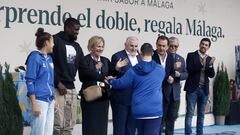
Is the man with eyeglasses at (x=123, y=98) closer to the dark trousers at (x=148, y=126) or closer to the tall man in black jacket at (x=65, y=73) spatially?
the tall man in black jacket at (x=65, y=73)

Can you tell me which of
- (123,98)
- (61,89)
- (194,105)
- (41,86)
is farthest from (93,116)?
(194,105)

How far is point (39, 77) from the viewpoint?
202 inches

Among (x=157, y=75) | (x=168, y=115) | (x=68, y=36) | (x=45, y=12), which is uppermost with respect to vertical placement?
(x=45, y=12)

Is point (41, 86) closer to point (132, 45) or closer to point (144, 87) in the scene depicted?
point (144, 87)

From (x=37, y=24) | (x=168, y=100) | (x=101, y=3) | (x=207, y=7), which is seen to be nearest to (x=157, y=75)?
(x=168, y=100)

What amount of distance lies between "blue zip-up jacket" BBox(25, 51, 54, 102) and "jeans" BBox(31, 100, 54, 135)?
0.22 ft

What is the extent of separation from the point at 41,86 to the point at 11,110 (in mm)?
1312

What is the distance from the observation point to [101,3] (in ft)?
27.0

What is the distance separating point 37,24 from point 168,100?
2.32 m

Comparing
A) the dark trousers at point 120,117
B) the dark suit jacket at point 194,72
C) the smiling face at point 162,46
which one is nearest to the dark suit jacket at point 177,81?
the smiling face at point 162,46

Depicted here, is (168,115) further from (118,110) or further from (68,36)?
(68,36)

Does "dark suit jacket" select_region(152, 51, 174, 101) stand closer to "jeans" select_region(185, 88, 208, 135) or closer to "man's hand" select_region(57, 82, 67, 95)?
"jeans" select_region(185, 88, 208, 135)

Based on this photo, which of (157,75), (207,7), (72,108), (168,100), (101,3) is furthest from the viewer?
(207,7)

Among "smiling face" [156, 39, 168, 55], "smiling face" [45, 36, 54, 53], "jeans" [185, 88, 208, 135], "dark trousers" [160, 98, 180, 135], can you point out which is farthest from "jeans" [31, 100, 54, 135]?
"jeans" [185, 88, 208, 135]
